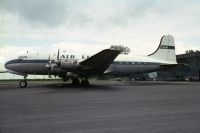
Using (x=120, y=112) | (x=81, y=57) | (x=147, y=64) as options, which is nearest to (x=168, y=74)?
(x=147, y=64)

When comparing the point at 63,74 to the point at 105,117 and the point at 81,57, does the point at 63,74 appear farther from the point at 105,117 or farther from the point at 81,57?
the point at 105,117

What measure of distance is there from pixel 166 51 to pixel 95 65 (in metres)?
12.4

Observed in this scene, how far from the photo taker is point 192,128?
725cm

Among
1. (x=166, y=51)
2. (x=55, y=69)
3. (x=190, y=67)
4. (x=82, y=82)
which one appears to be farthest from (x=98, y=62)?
(x=190, y=67)

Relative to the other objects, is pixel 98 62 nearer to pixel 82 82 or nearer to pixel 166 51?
pixel 82 82

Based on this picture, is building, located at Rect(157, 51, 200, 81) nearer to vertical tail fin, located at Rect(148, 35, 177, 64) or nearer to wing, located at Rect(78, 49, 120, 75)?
vertical tail fin, located at Rect(148, 35, 177, 64)

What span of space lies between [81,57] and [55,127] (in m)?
20.9

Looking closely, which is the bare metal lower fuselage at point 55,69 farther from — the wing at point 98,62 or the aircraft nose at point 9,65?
the wing at point 98,62

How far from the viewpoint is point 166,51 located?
110 feet

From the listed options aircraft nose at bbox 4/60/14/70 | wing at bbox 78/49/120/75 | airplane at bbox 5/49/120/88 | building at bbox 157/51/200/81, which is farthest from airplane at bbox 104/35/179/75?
building at bbox 157/51/200/81

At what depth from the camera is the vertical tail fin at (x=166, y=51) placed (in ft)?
109

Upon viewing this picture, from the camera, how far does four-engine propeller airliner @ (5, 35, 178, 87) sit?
24481mm


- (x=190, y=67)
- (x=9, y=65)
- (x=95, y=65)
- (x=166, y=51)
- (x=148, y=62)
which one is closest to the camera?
(x=95, y=65)

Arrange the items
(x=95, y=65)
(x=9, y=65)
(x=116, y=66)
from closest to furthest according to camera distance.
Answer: (x=95, y=65)
(x=9, y=65)
(x=116, y=66)
